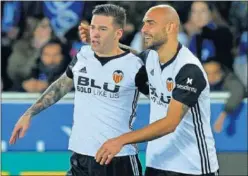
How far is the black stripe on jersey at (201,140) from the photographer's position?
167 inches

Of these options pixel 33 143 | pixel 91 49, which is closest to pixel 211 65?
pixel 33 143

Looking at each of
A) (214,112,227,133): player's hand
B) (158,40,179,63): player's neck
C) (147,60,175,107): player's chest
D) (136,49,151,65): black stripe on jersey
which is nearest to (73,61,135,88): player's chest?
(136,49,151,65): black stripe on jersey

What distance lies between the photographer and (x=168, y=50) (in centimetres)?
431

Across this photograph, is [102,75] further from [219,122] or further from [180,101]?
[219,122]

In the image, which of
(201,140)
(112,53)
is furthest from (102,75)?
(201,140)

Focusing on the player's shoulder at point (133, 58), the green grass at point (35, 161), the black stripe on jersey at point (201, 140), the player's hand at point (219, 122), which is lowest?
the green grass at point (35, 161)

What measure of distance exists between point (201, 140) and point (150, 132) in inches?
18.2

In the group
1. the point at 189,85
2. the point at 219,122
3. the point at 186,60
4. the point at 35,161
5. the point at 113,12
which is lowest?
the point at 35,161

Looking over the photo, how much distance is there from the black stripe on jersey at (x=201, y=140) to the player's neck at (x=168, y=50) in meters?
0.33

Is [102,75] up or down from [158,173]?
up

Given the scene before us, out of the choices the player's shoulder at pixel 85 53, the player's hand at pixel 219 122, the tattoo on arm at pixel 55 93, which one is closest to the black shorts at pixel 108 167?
the tattoo on arm at pixel 55 93

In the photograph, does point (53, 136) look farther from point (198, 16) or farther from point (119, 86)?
point (119, 86)

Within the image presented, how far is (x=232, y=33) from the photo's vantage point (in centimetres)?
699

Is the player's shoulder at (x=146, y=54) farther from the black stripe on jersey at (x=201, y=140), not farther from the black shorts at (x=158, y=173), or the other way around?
the black shorts at (x=158, y=173)
